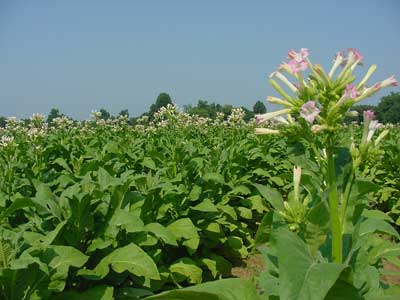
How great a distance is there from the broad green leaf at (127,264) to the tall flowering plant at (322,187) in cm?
Result: 148

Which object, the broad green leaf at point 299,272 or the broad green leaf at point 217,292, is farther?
the broad green leaf at point 217,292

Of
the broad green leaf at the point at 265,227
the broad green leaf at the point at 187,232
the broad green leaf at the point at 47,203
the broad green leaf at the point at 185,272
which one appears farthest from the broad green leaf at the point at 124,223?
the broad green leaf at the point at 265,227

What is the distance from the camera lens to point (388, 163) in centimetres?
860

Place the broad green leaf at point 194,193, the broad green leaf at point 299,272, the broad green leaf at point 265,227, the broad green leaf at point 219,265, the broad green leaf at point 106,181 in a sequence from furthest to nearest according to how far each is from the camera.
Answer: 1. the broad green leaf at point 194,193
2. the broad green leaf at point 219,265
3. the broad green leaf at point 106,181
4. the broad green leaf at point 265,227
5. the broad green leaf at point 299,272

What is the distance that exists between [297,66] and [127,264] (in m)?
2.28

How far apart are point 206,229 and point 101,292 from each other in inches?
90.6

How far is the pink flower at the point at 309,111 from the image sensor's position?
1568 mm

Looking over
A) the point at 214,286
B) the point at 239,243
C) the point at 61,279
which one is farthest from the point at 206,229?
the point at 214,286

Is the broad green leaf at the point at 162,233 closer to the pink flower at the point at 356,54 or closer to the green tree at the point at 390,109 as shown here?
the pink flower at the point at 356,54

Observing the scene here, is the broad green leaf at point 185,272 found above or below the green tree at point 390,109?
below

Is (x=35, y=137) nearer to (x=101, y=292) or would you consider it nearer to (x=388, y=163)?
(x=101, y=292)

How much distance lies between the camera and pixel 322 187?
1.94 meters

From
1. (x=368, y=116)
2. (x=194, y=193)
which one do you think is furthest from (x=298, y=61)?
(x=194, y=193)

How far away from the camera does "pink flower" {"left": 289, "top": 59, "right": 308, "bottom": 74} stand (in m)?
1.68
